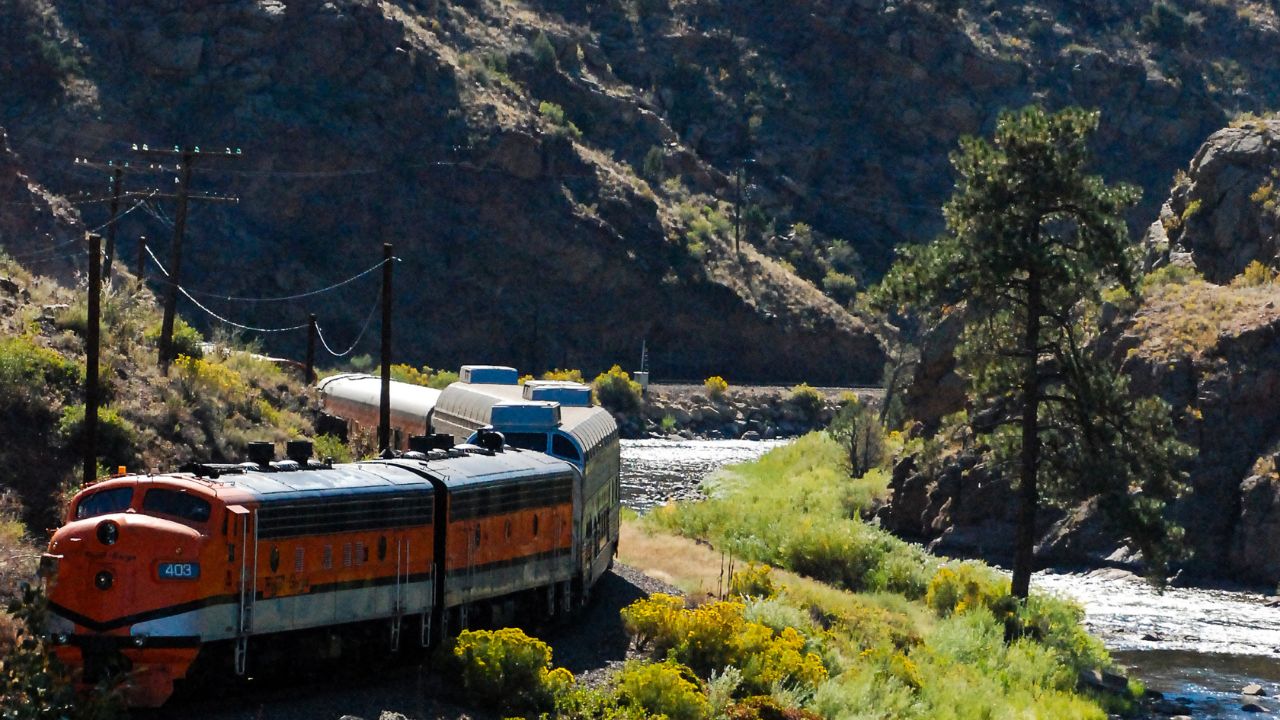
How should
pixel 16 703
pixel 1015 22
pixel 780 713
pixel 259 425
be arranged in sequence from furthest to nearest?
pixel 1015 22 < pixel 259 425 < pixel 780 713 < pixel 16 703

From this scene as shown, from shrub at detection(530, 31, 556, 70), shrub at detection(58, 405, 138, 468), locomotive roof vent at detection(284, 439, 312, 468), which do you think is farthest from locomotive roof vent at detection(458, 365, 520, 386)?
shrub at detection(530, 31, 556, 70)

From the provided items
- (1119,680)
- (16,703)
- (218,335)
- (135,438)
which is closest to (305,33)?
(218,335)

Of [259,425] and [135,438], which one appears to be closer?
[135,438]

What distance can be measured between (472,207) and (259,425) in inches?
3161

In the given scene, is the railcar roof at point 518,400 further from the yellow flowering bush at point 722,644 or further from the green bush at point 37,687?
the green bush at point 37,687

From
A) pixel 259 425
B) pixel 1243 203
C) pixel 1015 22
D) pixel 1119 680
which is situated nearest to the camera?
pixel 1119 680

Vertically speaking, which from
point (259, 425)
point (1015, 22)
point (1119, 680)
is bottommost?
point (1119, 680)

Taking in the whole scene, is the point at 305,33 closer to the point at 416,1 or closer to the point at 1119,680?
the point at 416,1

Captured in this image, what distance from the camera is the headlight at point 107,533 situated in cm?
1914

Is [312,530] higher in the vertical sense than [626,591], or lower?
higher

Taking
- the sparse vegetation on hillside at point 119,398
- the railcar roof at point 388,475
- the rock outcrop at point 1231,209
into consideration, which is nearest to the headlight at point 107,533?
the railcar roof at point 388,475

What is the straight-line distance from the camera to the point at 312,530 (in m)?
21.6

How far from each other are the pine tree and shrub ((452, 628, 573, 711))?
768 inches

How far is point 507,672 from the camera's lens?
73.4 feet
